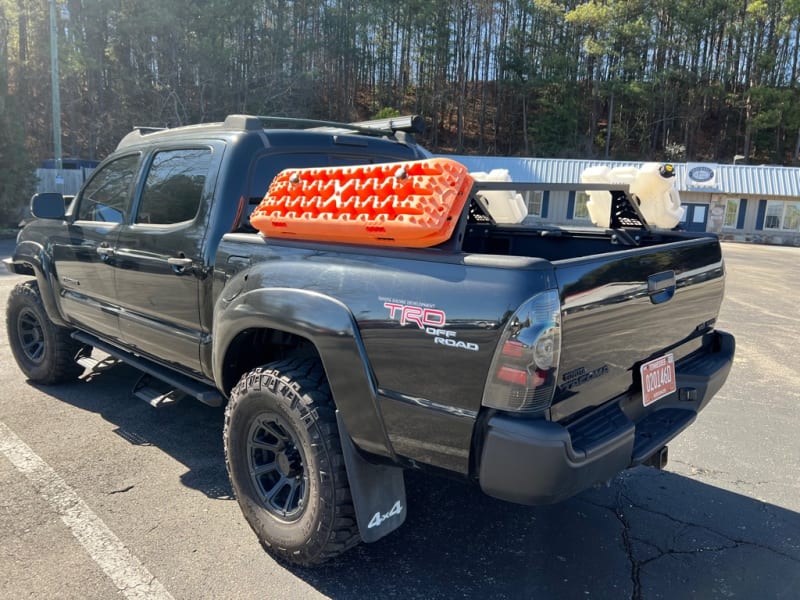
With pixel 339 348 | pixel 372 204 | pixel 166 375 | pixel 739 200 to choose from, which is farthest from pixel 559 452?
pixel 739 200

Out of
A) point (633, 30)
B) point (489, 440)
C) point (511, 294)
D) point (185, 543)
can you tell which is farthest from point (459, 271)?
point (633, 30)

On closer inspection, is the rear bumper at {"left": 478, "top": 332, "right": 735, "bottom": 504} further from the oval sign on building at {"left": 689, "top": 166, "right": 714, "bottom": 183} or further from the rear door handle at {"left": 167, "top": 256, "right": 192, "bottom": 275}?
the oval sign on building at {"left": 689, "top": 166, "right": 714, "bottom": 183}

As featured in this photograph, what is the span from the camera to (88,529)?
308 centimetres

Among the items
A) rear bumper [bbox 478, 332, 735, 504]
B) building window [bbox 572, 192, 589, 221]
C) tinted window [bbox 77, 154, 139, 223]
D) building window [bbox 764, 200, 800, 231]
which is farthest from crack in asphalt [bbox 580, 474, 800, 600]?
building window [bbox 764, 200, 800, 231]

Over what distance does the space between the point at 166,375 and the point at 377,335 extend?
1945 mm

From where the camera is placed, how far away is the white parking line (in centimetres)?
267

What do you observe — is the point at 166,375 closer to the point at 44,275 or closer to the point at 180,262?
the point at 180,262

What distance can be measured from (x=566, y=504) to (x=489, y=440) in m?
1.63

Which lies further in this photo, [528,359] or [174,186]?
[174,186]

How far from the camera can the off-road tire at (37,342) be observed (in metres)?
4.88

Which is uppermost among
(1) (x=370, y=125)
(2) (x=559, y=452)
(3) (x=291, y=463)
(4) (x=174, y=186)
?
(1) (x=370, y=125)

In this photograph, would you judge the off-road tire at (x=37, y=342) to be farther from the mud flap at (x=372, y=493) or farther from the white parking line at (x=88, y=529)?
the mud flap at (x=372, y=493)

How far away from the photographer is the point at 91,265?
423cm

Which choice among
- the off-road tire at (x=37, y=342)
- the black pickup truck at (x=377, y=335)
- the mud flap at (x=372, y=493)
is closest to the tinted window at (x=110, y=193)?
the black pickup truck at (x=377, y=335)
